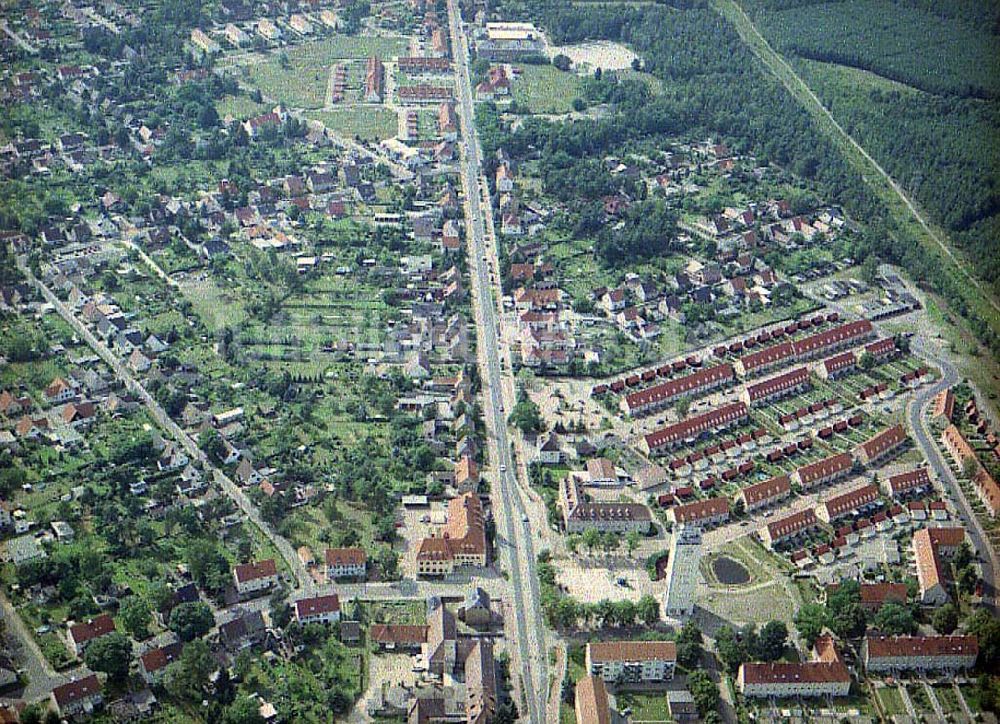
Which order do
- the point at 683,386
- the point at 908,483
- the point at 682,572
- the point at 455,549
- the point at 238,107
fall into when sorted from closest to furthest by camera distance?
the point at 682,572 → the point at 455,549 → the point at 908,483 → the point at 683,386 → the point at 238,107

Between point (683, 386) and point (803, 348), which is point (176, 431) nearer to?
point (683, 386)

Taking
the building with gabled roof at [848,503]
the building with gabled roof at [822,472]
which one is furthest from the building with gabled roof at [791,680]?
the building with gabled roof at [822,472]

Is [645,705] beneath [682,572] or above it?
beneath

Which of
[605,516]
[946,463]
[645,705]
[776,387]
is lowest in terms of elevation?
[946,463]

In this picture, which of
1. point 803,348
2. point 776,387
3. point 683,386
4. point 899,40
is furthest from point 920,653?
point 899,40

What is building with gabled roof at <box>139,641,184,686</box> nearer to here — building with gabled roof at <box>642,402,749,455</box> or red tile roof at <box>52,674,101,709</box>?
red tile roof at <box>52,674,101,709</box>

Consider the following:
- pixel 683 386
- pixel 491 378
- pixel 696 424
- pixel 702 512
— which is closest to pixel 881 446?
pixel 696 424

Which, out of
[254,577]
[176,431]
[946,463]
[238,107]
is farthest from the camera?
[238,107]

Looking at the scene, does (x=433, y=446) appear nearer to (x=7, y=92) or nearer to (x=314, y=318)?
(x=314, y=318)

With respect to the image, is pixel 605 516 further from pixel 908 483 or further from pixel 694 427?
pixel 908 483

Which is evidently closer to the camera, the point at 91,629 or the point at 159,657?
the point at 159,657
